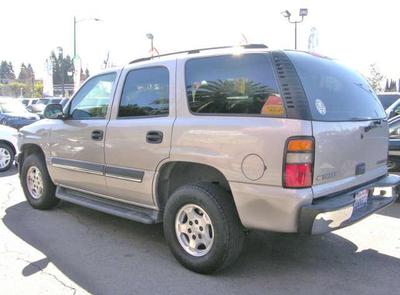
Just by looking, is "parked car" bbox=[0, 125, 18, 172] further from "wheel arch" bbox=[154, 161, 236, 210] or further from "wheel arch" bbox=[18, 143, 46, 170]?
"wheel arch" bbox=[154, 161, 236, 210]

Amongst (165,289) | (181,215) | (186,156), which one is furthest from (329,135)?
(165,289)

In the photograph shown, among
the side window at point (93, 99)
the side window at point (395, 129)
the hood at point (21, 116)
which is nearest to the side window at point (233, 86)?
the side window at point (93, 99)

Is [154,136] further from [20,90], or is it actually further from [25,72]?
[25,72]

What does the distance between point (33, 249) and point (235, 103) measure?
8.67 feet

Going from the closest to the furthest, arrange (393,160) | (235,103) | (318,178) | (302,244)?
→ 1. (318,178)
2. (235,103)
3. (302,244)
4. (393,160)

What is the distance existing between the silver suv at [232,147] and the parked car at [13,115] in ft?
35.3

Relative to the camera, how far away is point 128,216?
4.78 m

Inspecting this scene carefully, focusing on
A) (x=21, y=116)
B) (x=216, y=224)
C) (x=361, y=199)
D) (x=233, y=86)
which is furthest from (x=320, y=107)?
(x=21, y=116)

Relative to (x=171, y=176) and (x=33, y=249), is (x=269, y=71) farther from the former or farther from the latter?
(x=33, y=249)

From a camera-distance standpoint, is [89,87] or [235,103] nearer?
[235,103]

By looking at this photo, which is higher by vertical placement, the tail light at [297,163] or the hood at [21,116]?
Answer: the tail light at [297,163]

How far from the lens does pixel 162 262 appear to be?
14.7 feet

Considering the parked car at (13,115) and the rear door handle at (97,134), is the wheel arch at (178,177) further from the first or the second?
the parked car at (13,115)

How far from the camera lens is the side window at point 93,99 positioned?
208 inches
